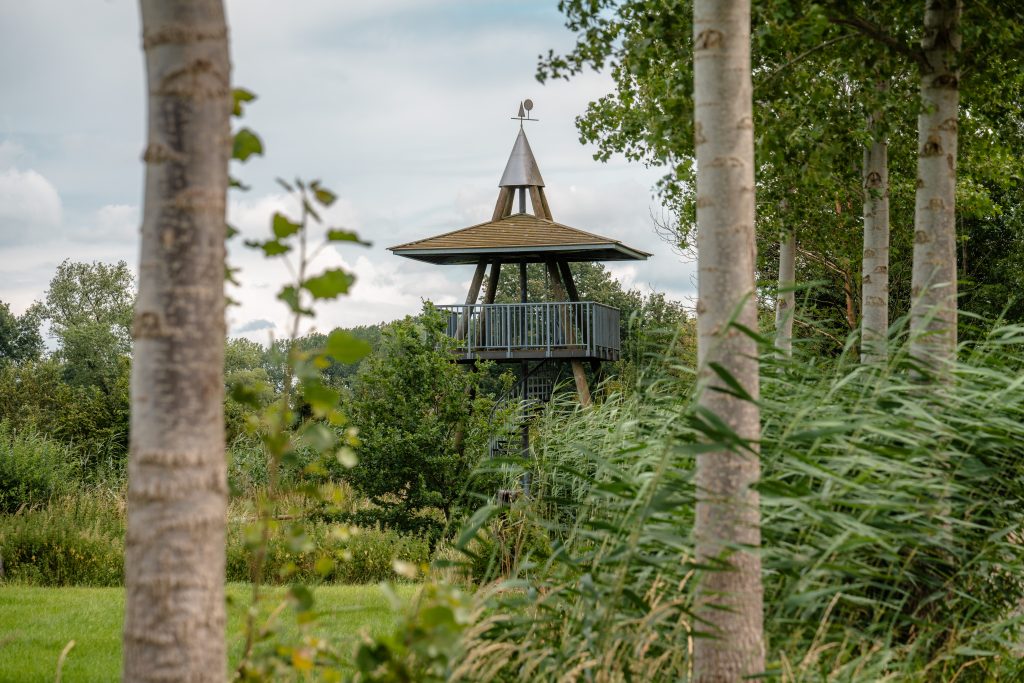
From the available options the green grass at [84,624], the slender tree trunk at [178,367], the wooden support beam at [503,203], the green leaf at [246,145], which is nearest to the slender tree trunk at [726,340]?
the green leaf at [246,145]

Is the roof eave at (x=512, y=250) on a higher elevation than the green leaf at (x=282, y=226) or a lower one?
higher

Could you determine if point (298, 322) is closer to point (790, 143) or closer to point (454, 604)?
point (454, 604)

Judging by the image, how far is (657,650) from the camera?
3756mm

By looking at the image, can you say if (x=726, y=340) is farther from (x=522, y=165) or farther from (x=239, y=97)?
(x=522, y=165)

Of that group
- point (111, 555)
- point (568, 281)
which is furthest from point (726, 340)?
point (568, 281)

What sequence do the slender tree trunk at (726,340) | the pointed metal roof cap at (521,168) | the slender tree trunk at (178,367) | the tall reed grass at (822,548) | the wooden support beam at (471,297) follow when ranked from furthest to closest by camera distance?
the pointed metal roof cap at (521,168)
the wooden support beam at (471,297)
the tall reed grass at (822,548)
the slender tree trunk at (726,340)
the slender tree trunk at (178,367)

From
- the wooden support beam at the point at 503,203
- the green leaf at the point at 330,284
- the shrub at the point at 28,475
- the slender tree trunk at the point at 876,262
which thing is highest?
the wooden support beam at the point at 503,203

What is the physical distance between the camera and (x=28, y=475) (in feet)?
52.4

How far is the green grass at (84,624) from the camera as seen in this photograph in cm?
641

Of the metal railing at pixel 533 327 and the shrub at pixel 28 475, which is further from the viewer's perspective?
the metal railing at pixel 533 327

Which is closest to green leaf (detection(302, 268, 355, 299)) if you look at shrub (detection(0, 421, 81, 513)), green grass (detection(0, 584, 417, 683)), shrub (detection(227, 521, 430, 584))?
green grass (detection(0, 584, 417, 683))

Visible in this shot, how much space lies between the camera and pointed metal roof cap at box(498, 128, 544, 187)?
2161cm

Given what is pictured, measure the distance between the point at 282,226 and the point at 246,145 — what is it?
218mm

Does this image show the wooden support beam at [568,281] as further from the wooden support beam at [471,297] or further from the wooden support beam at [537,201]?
the wooden support beam at [471,297]
